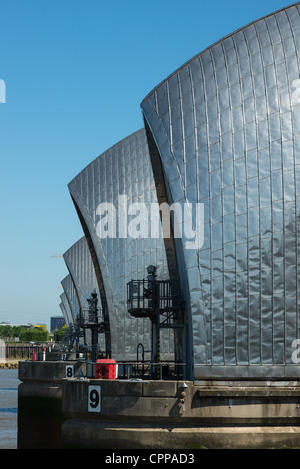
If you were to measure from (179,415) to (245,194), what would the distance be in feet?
30.1

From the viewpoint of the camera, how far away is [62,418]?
44.6 metres

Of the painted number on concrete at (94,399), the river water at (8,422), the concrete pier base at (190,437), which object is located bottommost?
the river water at (8,422)

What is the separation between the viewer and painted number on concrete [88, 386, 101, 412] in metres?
26.8

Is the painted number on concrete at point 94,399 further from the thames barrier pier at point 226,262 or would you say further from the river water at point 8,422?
the river water at point 8,422

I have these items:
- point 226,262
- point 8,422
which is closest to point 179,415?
point 226,262

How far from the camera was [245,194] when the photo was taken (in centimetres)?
Result: 2873

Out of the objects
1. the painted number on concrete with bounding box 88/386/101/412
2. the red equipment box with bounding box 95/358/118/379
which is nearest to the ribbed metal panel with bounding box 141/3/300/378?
the red equipment box with bounding box 95/358/118/379

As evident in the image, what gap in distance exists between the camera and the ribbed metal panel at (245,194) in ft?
92.1

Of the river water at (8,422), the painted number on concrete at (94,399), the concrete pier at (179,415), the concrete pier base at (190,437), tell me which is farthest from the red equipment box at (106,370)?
the river water at (8,422)

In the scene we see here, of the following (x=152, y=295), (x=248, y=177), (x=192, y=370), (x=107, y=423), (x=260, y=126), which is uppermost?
(x=260, y=126)

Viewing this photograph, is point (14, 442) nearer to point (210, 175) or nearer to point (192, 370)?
point (192, 370)

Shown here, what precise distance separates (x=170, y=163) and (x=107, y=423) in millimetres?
11075
